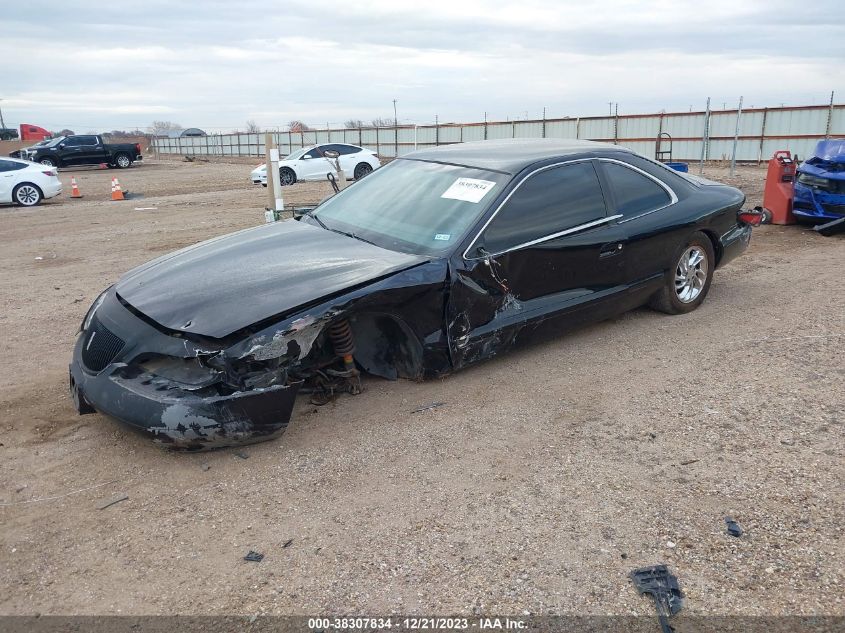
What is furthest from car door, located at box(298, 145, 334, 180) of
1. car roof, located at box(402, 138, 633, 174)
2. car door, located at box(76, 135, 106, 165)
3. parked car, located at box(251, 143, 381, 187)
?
car roof, located at box(402, 138, 633, 174)

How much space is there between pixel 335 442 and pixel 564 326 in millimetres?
1905

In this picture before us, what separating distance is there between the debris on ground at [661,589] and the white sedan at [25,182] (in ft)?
60.0

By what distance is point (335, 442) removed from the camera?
3.68 meters

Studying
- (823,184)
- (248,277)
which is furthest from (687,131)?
(248,277)

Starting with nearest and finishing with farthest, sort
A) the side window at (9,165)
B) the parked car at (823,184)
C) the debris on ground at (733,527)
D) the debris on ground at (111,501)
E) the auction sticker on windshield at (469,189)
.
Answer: the debris on ground at (733,527) < the debris on ground at (111,501) < the auction sticker on windshield at (469,189) < the parked car at (823,184) < the side window at (9,165)

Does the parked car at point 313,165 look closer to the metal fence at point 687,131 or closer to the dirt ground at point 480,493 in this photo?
the metal fence at point 687,131

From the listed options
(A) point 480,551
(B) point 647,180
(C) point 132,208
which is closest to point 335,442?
(A) point 480,551

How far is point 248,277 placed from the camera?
382 cm

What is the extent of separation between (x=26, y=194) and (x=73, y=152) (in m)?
15.5

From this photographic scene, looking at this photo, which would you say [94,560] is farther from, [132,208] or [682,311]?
[132,208]

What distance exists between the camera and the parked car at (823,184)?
908cm

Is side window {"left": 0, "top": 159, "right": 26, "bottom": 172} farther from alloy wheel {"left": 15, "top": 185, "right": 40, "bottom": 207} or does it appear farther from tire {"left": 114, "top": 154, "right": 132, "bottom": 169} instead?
tire {"left": 114, "top": 154, "right": 132, "bottom": 169}

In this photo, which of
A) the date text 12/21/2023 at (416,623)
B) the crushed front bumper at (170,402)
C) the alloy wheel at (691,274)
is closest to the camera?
the date text 12/21/2023 at (416,623)

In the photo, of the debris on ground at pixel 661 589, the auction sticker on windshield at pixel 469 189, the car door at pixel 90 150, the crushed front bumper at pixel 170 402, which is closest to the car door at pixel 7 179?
the car door at pixel 90 150
